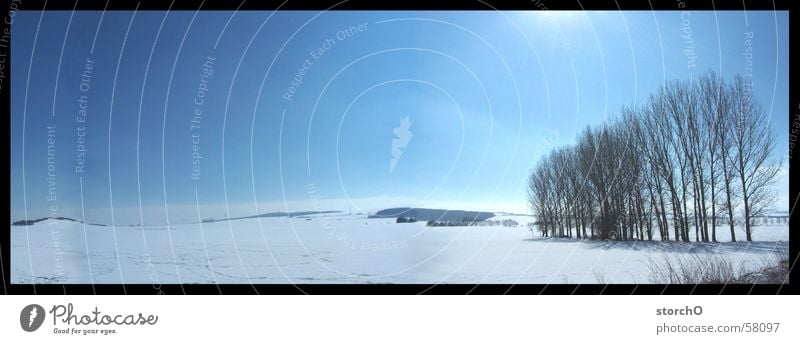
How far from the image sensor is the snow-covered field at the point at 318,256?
7.45 meters

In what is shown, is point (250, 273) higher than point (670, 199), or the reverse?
point (670, 199)

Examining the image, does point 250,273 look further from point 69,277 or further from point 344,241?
point 69,277

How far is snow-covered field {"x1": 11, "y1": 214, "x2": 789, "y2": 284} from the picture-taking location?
293 inches

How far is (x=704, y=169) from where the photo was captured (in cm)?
930

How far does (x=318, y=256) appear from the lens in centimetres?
822

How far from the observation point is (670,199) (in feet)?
32.9
